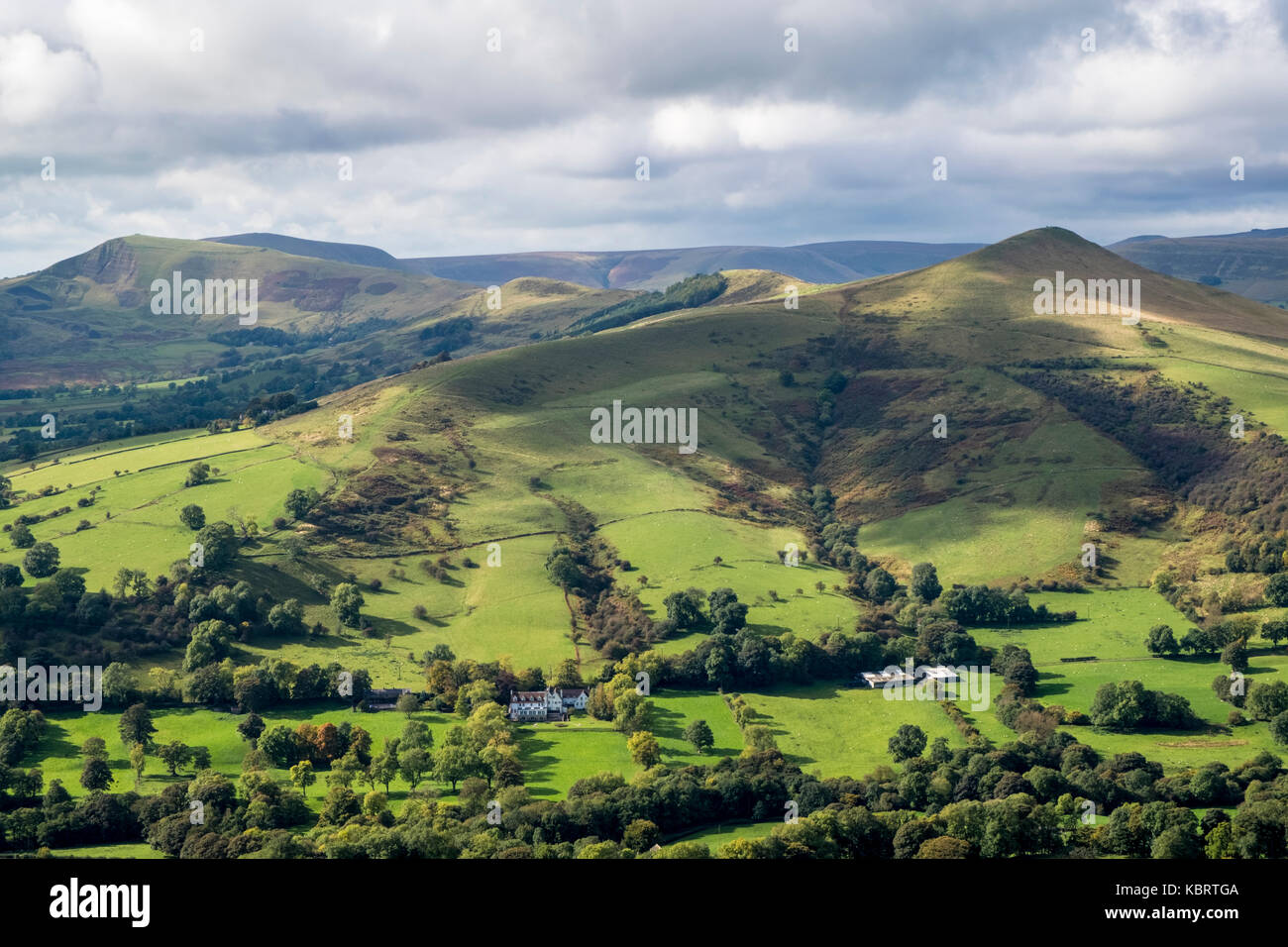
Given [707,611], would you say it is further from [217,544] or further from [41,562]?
[41,562]

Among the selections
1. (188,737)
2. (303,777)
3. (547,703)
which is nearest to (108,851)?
(303,777)

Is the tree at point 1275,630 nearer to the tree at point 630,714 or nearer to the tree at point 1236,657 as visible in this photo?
the tree at point 1236,657

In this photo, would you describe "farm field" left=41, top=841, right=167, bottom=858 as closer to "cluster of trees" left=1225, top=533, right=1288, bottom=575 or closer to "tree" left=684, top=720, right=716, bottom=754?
"tree" left=684, top=720, right=716, bottom=754

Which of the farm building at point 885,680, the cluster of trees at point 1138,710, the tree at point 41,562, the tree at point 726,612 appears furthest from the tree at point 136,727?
the cluster of trees at point 1138,710

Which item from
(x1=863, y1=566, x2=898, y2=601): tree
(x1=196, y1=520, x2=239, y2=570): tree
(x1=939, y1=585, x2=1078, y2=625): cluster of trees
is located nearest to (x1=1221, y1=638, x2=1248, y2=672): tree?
(x1=939, y1=585, x2=1078, y2=625): cluster of trees
